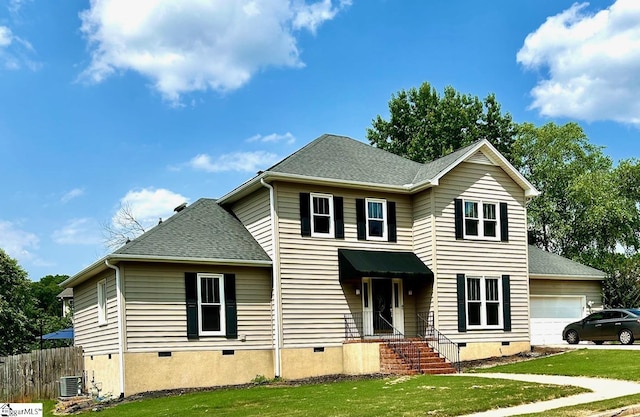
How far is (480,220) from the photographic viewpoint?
26.7 meters

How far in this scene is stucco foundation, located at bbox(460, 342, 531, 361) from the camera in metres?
25.6

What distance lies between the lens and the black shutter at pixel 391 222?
→ 85.3 feet

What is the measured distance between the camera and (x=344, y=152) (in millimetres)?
27531

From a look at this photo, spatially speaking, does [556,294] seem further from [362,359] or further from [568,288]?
[362,359]

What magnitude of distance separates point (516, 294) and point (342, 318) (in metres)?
7.05

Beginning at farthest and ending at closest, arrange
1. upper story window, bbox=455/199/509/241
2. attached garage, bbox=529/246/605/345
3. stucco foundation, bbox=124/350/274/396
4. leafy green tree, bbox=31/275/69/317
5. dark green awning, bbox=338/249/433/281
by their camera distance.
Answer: leafy green tree, bbox=31/275/69/317 < attached garage, bbox=529/246/605/345 < upper story window, bbox=455/199/509/241 < dark green awning, bbox=338/249/433/281 < stucco foundation, bbox=124/350/274/396

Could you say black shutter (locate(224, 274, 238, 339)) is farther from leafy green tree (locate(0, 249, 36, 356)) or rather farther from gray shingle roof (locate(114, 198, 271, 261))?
leafy green tree (locate(0, 249, 36, 356))

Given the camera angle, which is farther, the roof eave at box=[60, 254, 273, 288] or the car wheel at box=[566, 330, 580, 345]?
the car wheel at box=[566, 330, 580, 345]

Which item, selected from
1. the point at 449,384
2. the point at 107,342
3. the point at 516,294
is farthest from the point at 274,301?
the point at 516,294

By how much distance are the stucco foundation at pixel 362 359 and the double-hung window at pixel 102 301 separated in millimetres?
7945

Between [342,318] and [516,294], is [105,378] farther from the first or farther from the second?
[516,294]

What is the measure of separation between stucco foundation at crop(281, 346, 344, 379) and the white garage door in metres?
10.3

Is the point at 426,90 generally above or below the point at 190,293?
above
